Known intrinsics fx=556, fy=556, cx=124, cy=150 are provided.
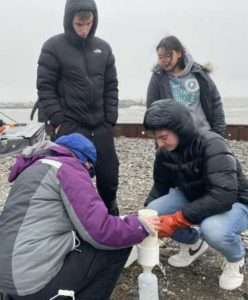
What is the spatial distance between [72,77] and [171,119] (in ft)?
3.56

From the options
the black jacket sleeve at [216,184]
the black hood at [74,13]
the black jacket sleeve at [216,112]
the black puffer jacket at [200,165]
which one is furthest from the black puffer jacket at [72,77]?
the black jacket sleeve at [216,184]

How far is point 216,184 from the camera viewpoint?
8.04 ft

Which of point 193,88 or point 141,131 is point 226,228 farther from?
point 141,131

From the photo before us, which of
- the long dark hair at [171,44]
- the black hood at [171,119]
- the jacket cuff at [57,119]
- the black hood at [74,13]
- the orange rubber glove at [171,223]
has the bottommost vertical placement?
the orange rubber glove at [171,223]

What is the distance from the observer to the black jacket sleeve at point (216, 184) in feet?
8.06

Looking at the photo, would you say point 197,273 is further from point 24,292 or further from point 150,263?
point 24,292

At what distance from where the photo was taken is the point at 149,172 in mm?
6625

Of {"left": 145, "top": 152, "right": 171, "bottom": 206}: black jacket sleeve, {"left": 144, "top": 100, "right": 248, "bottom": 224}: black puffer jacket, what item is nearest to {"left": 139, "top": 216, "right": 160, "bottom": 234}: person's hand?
{"left": 144, "top": 100, "right": 248, "bottom": 224}: black puffer jacket

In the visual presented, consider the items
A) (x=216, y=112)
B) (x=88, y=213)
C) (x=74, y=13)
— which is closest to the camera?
(x=88, y=213)

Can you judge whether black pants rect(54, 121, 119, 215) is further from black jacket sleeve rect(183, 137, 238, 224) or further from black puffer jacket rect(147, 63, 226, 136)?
black jacket sleeve rect(183, 137, 238, 224)

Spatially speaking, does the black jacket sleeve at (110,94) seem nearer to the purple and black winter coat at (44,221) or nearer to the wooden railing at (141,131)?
the purple and black winter coat at (44,221)

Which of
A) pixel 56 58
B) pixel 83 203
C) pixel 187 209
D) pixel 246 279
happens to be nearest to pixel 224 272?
pixel 246 279

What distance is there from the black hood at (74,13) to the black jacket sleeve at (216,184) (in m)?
1.20

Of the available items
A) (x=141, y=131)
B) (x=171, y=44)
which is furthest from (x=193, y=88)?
(x=141, y=131)
